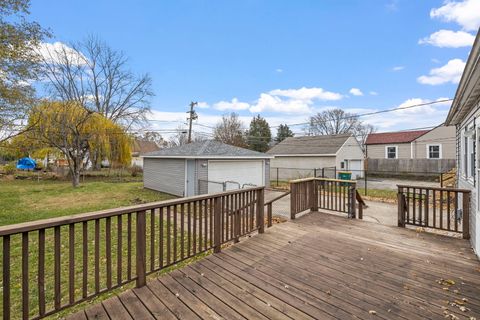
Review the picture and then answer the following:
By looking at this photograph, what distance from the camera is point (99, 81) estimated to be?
21.6 meters

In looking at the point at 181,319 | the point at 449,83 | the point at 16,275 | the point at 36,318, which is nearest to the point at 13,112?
the point at 16,275

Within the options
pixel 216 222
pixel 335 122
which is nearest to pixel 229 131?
pixel 335 122

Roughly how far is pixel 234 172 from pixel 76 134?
11143 mm

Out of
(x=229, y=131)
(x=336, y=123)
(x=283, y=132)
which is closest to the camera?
(x=229, y=131)

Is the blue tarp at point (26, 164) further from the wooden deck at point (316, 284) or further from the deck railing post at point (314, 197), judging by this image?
the wooden deck at point (316, 284)

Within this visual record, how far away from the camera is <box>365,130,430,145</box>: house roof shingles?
66.4ft

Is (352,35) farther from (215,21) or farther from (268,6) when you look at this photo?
(215,21)

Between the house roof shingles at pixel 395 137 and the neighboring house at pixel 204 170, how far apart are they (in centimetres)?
1430

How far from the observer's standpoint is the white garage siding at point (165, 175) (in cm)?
1160

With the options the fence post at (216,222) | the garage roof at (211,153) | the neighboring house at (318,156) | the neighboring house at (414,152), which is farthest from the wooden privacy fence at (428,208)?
the neighboring house at (414,152)

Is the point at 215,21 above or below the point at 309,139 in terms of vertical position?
above

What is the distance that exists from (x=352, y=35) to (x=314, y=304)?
10.4 m

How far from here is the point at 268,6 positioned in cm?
859

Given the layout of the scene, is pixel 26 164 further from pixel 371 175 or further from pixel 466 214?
pixel 371 175
